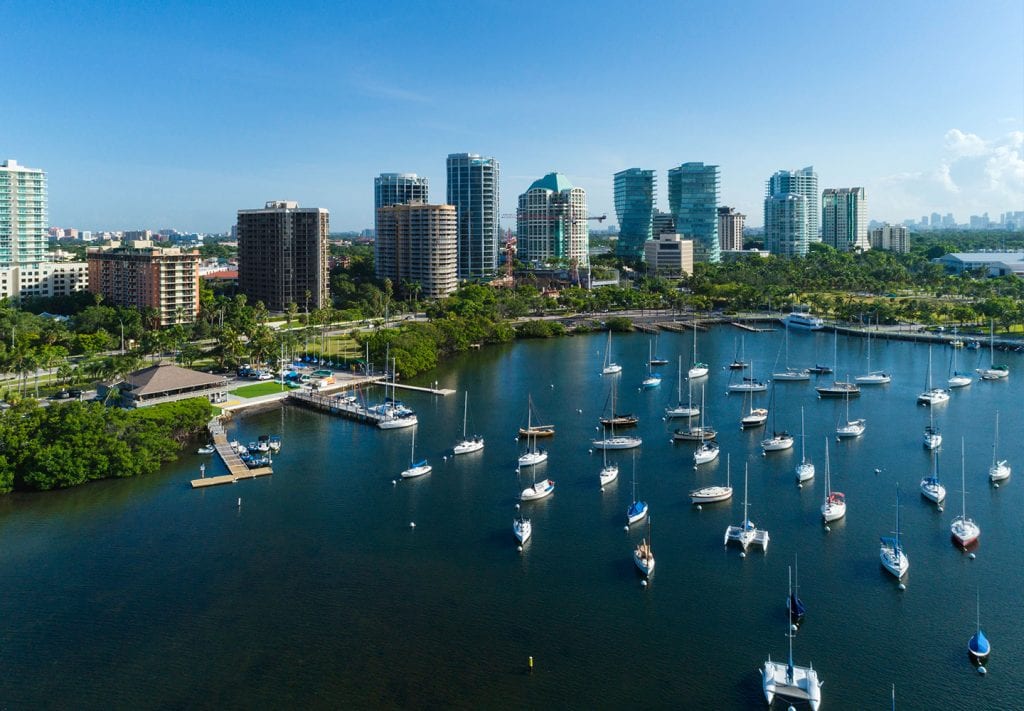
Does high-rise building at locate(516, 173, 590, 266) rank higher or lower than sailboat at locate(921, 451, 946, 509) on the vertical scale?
higher

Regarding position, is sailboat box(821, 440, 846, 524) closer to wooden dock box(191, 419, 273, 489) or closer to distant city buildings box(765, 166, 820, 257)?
wooden dock box(191, 419, 273, 489)

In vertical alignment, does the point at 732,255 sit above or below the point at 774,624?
above

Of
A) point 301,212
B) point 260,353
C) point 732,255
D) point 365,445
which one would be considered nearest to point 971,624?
point 365,445

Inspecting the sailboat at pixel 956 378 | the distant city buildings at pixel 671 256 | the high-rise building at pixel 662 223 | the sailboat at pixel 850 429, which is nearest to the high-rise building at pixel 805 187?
the high-rise building at pixel 662 223

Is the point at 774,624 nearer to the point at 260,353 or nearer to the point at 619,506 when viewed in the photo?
the point at 619,506

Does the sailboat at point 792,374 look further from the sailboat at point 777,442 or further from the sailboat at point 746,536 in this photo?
the sailboat at point 746,536

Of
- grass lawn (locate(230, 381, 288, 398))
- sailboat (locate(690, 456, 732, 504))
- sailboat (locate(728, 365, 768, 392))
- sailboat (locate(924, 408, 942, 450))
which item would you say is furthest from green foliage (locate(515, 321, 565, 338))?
sailboat (locate(690, 456, 732, 504))
